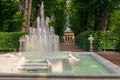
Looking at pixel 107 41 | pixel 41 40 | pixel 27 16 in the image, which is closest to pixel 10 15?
pixel 27 16

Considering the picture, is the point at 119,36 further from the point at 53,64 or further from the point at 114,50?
the point at 53,64

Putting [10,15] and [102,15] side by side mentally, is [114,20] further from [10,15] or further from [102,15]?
[10,15]

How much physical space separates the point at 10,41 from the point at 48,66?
17215mm

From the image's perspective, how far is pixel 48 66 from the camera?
A: 12641mm

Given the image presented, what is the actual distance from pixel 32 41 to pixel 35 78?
14339 mm

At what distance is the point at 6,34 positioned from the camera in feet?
97.3

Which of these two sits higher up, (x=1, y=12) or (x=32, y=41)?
(x=1, y=12)

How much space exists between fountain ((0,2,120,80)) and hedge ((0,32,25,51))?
416 cm

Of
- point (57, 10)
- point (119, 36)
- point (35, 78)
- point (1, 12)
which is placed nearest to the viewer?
point (35, 78)

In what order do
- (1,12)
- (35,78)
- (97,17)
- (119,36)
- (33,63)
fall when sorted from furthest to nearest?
1. (1,12)
2. (97,17)
3. (119,36)
4. (33,63)
5. (35,78)

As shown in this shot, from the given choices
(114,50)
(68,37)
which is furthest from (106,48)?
(68,37)

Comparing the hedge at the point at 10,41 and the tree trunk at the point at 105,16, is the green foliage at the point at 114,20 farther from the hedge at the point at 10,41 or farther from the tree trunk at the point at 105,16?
the hedge at the point at 10,41

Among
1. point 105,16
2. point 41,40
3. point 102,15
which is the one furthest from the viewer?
point 102,15

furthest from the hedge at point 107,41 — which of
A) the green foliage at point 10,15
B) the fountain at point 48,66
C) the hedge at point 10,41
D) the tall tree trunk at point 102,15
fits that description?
the green foliage at point 10,15
